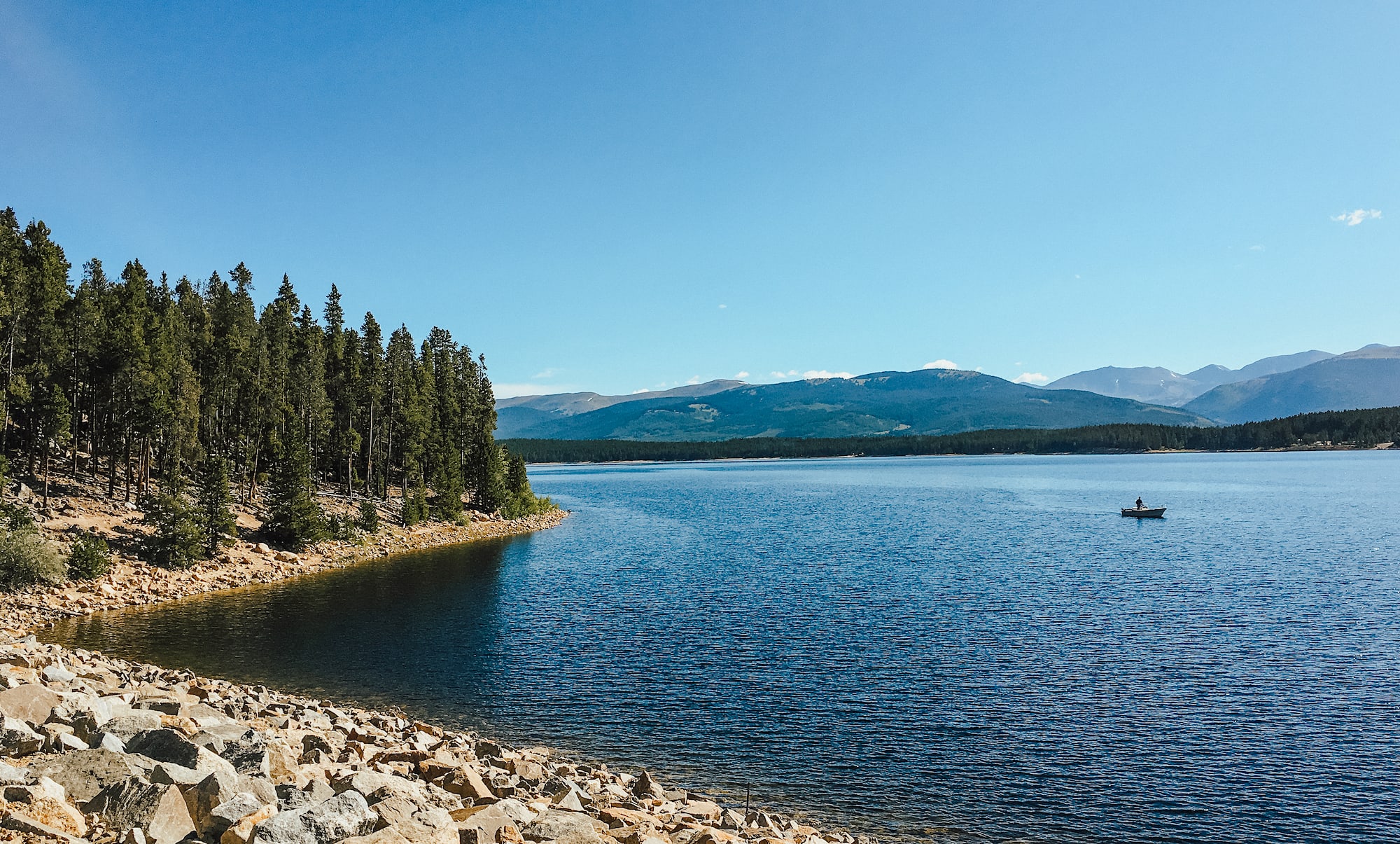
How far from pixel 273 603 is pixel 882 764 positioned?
122 feet

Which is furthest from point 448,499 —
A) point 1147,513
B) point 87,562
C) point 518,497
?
point 1147,513

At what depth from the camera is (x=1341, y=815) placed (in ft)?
61.7

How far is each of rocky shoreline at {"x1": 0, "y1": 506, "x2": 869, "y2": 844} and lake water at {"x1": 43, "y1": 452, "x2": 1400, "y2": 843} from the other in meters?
3.09

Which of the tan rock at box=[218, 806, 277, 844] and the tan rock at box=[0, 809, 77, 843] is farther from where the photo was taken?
the tan rock at box=[218, 806, 277, 844]

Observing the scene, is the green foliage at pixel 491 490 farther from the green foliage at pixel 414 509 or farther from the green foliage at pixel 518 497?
the green foliage at pixel 414 509

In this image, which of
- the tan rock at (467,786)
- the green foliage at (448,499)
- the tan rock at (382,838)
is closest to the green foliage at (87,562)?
the green foliage at (448,499)

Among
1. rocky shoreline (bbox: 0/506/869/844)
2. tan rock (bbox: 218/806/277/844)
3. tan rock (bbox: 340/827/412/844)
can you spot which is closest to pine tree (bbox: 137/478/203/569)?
rocky shoreline (bbox: 0/506/869/844)

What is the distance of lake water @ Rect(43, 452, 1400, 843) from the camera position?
799 inches

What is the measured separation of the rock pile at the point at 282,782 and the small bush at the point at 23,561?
20.2m

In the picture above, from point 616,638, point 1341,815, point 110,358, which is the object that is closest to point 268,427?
point 110,358

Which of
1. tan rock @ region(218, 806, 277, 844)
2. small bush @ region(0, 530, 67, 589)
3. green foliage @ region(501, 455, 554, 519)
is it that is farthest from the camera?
green foliage @ region(501, 455, 554, 519)

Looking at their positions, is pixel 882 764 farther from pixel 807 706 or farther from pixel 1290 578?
pixel 1290 578

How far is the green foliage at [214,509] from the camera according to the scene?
52750 mm

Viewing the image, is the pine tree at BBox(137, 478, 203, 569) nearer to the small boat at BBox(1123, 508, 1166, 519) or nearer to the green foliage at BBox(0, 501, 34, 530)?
the green foliage at BBox(0, 501, 34, 530)
